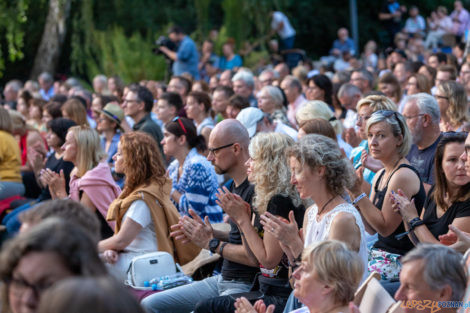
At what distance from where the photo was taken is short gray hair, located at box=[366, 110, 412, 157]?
4630 mm

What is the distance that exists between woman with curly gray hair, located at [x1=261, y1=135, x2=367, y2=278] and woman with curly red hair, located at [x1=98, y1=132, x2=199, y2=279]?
4.33 feet

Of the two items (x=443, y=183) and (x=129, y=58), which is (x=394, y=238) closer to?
(x=443, y=183)

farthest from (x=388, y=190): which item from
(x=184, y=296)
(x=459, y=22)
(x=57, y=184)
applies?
(x=459, y=22)

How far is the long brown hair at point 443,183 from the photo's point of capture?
4074 mm

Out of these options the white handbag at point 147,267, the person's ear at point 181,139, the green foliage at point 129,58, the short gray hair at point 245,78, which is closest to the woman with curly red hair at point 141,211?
the white handbag at point 147,267

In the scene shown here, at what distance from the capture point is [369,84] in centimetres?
934

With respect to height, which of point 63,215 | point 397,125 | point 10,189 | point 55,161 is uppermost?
point 63,215

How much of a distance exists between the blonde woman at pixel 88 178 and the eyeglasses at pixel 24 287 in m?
3.57

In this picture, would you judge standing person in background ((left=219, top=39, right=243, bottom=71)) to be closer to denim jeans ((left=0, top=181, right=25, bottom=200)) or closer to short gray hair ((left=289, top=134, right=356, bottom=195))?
denim jeans ((left=0, top=181, right=25, bottom=200))

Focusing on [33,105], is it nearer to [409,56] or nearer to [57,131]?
[57,131]

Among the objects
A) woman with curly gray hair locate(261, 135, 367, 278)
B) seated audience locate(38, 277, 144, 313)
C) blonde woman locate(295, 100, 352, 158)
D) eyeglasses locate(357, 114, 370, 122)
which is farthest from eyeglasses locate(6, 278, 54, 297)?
blonde woman locate(295, 100, 352, 158)

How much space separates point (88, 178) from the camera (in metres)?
5.77

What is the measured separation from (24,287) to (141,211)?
3.06 metres

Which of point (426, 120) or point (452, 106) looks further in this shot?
point (452, 106)
